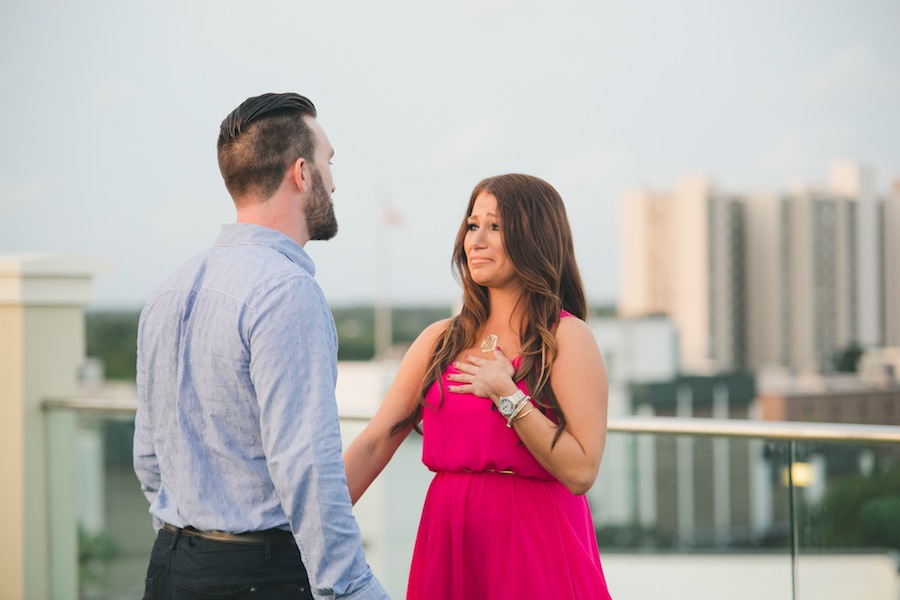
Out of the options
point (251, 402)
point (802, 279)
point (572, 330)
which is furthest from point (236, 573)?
point (802, 279)

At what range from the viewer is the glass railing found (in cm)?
342

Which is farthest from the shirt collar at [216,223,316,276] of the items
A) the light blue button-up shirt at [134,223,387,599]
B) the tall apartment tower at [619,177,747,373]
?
the tall apartment tower at [619,177,747,373]

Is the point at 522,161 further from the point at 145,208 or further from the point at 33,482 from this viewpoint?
the point at 33,482

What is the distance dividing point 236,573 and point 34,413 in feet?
9.79

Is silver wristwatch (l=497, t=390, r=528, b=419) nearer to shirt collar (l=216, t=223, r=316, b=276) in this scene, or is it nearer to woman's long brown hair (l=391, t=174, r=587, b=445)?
woman's long brown hair (l=391, t=174, r=587, b=445)

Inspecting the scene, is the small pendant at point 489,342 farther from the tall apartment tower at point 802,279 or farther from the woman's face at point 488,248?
the tall apartment tower at point 802,279

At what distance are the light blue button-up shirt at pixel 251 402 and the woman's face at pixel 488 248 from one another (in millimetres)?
480

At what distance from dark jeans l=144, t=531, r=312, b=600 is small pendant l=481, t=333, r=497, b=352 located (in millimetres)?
675

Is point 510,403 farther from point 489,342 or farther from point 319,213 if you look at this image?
point 319,213

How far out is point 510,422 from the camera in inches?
83.0

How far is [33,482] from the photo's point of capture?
444 cm

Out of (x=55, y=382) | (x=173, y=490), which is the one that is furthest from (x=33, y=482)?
(x=173, y=490)

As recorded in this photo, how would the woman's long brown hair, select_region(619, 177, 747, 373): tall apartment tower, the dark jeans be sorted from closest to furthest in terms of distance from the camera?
the dark jeans
the woman's long brown hair
select_region(619, 177, 747, 373): tall apartment tower

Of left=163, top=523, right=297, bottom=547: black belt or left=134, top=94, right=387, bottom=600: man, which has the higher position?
left=134, top=94, right=387, bottom=600: man
